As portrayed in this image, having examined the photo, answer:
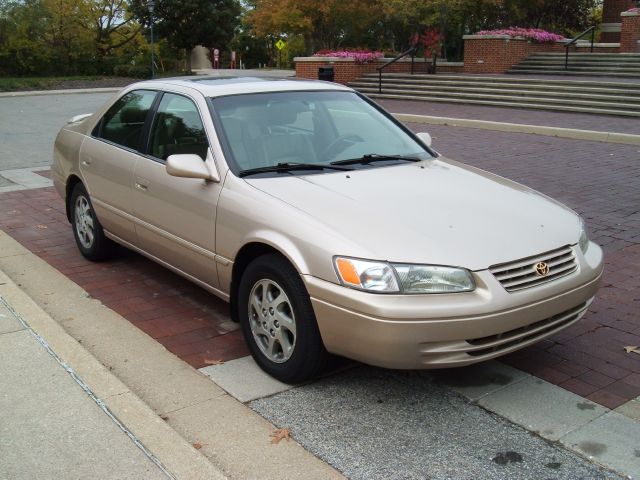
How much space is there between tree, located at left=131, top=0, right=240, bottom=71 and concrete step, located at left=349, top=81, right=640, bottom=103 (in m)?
21.0

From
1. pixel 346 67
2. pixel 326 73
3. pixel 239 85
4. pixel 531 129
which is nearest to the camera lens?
pixel 239 85

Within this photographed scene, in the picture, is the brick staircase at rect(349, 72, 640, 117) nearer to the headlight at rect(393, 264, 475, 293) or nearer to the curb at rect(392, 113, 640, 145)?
the curb at rect(392, 113, 640, 145)

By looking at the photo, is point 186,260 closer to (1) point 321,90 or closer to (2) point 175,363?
(2) point 175,363

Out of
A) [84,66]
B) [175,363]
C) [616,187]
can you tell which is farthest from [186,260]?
[84,66]

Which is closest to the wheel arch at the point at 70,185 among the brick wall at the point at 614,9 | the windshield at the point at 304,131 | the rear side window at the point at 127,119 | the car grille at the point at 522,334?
the rear side window at the point at 127,119

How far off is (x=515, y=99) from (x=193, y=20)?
28971mm

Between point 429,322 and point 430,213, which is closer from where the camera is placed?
point 429,322

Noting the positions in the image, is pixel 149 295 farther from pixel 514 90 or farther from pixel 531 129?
pixel 514 90

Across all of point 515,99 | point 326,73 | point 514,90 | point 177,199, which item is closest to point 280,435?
point 177,199

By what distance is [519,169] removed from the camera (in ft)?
33.5

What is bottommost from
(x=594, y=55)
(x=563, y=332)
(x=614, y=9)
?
(x=563, y=332)

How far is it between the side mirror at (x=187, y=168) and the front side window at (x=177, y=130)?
0.23 m

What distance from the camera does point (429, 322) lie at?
11.0 feet

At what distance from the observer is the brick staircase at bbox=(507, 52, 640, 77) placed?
21.1 m
